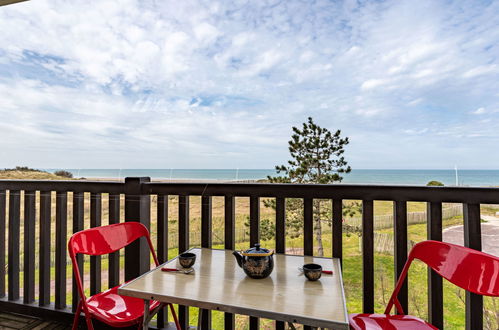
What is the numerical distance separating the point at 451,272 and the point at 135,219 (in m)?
1.92

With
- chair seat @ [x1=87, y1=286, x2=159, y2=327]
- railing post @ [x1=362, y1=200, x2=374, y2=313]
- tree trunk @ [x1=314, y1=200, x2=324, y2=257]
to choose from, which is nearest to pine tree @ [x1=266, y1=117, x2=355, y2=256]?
tree trunk @ [x1=314, y1=200, x2=324, y2=257]

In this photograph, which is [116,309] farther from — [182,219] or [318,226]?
[318,226]

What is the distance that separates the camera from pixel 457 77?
37.3ft

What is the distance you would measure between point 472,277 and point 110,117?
718 centimetres

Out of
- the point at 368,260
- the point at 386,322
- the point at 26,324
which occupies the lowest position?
the point at 26,324

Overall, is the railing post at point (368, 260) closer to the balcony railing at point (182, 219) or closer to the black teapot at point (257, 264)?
the balcony railing at point (182, 219)

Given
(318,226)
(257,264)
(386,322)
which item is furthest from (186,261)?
(318,226)

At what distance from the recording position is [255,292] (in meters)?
0.95

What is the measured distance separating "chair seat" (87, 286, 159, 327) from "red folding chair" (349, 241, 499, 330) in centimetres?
107

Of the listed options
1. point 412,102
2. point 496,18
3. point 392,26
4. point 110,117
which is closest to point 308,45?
point 392,26

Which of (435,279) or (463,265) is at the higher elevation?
(463,265)

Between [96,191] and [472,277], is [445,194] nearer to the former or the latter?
[472,277]

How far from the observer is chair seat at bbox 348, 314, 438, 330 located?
3.92 feet

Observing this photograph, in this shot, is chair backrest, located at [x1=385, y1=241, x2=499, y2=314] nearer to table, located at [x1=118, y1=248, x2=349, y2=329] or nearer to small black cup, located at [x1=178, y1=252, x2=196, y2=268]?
table, located at [x1=118, y1=248, x2=349, y2=329]
